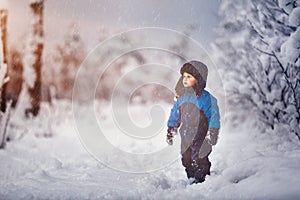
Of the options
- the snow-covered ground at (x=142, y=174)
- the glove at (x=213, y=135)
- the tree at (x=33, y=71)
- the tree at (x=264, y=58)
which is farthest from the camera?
the tree at (x=33, y=71)

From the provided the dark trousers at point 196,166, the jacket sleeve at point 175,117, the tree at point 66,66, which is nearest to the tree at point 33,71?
the tree at point 66,66

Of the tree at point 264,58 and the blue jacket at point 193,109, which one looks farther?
the tree at point 264,58

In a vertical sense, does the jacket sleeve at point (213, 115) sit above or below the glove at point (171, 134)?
above

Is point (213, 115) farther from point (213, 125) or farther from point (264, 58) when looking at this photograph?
→ point (264, 58)

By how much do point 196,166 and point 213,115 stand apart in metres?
0.55

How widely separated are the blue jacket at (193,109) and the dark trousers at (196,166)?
30cm

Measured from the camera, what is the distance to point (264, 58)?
14.6ft

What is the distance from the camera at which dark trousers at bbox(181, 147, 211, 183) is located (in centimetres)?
370

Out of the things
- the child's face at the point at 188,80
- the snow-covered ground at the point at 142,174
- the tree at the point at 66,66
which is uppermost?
the tree at the point at 66,66

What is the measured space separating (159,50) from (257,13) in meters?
1.32

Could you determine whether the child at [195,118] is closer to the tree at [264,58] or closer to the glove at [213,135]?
the glove at [213,135]

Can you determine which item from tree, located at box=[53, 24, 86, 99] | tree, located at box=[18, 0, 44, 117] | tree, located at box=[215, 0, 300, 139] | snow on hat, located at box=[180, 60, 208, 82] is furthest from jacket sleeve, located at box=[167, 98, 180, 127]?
tree, located at box=[18, 0, 44, 117]

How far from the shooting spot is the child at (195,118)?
3.56 m

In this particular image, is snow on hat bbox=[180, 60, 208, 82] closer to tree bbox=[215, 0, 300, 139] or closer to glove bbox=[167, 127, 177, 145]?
glove bbox=[167, 127, 177, 145]
